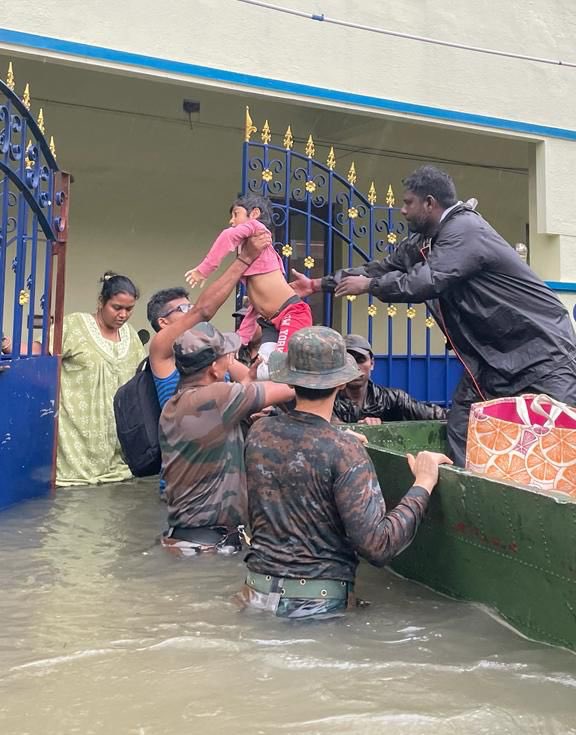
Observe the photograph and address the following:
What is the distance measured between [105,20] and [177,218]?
2825mm

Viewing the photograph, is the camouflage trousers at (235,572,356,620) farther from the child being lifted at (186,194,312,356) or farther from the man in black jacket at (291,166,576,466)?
the child being lifted at (186,194,312,356)

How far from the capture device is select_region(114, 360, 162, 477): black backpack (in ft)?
15.9

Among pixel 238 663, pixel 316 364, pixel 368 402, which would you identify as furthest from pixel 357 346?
pixel 238 663

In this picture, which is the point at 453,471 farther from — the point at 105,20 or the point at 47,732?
the point at 105,20

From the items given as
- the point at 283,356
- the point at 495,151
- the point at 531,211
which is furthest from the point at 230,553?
the point at 495,151

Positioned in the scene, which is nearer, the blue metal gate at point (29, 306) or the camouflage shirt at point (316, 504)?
the camouflage shirt at point (316, 504)

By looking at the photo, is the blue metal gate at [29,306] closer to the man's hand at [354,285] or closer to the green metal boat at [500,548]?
the man's hand at [354,285]

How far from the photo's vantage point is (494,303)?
13.2 ft

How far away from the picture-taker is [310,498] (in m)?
3.09

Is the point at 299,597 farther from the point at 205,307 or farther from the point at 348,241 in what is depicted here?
the point at 348,241

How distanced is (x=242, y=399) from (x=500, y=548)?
1401 millimetres

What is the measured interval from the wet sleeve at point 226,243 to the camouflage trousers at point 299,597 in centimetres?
193

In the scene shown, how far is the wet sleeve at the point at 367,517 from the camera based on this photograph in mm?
3021

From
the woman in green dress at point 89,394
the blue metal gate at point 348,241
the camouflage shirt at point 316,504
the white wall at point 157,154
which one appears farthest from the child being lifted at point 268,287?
the white wall at point 157,154
